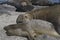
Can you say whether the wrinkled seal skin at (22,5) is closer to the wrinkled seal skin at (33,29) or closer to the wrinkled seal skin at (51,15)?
the wrinkled seal skin at (51,15)

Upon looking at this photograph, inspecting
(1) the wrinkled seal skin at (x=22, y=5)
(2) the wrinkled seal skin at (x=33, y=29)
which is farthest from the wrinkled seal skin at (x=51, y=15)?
(1) the wrinkled seal skin at (x=22, y=5)

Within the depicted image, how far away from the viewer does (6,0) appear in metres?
9.35

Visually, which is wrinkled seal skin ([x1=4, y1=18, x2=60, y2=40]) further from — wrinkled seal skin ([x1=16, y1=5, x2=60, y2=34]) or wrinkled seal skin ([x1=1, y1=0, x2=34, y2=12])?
wrinkled seal skin ([x1=1, y1=0, x2=34, y2=12])

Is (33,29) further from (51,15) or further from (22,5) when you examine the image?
(22,5)

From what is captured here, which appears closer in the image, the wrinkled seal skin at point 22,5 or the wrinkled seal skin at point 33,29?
the wrinkled seal skin at point 33,29

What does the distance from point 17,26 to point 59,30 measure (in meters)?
0.72

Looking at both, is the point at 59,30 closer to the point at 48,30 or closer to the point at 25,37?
the point at 48,30

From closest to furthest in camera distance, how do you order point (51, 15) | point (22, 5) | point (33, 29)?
point (33, 29), point (51, 15), point (22, 5)

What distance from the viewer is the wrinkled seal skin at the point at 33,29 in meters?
3.33

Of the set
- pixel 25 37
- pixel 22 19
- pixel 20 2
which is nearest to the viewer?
pixel 25 37

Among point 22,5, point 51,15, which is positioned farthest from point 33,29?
point 22,5

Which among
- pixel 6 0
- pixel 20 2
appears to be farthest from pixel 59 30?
pixel 6 0

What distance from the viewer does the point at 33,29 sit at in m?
3.38

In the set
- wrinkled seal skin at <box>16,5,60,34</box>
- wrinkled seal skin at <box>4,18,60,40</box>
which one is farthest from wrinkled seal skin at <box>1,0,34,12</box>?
wrinkled seal skin at <box>4,18,60,40</box>
